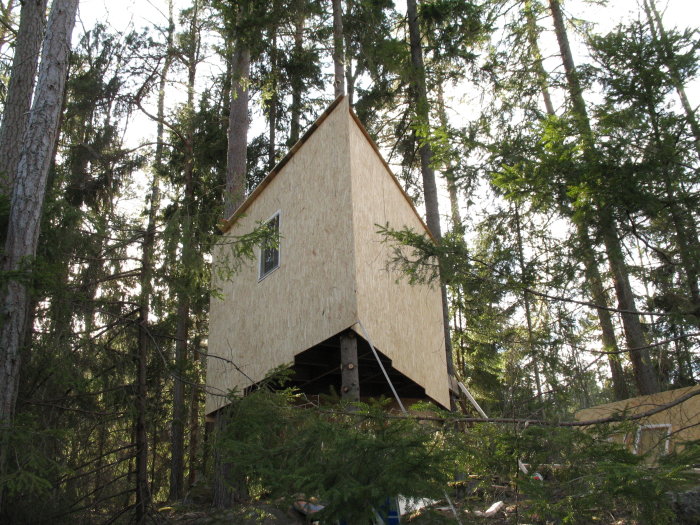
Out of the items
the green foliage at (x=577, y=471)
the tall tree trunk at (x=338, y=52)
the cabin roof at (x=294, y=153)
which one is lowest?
the green foliage at (x=577, y=471)

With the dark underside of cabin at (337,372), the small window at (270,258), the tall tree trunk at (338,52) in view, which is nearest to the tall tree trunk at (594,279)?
the dark underside of cabin at (337,372)

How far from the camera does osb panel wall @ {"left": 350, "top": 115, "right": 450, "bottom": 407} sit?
7.15 m

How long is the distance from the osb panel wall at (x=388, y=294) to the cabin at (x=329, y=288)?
A: 0.02 m

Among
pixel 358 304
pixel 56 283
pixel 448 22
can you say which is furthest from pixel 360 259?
pixel 448 22

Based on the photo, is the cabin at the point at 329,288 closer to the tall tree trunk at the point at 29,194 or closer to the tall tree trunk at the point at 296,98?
the tall tree trunk at the point at 29,194

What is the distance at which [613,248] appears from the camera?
18.2ft

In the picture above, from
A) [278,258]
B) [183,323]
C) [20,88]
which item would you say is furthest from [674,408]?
[183,323]

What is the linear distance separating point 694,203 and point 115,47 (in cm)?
1359

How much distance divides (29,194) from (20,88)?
1.86m

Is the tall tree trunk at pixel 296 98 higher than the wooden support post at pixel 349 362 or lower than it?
higher

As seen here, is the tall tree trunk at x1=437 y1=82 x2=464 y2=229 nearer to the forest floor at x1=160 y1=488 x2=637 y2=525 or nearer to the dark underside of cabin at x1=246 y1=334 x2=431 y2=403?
the dark underside of cabin at x1=246 y1=334 x2=431 y2=403

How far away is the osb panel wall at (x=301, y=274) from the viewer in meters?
7.15

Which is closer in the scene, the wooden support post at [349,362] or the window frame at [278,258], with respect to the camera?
the wooden support post at [349,362]

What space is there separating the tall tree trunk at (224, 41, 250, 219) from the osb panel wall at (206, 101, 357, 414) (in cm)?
177
